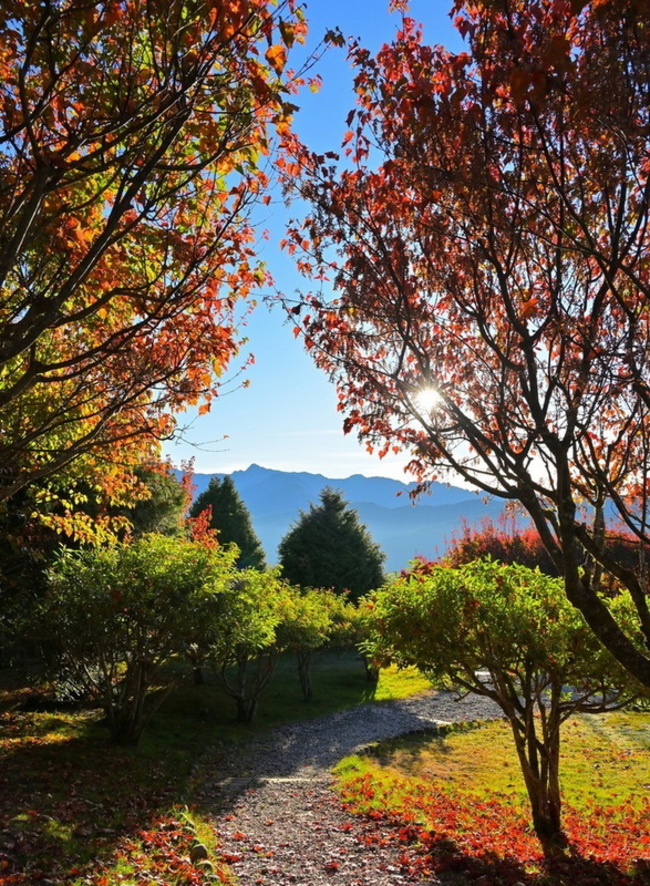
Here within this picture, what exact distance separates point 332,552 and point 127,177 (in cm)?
3421

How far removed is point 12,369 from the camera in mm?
7438

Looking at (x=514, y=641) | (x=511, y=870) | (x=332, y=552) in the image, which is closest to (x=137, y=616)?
(x=514, y=641)

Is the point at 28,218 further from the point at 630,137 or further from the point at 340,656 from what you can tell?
the point at 340,656

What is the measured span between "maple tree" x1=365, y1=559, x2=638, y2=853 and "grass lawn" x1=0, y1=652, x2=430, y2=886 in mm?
3918

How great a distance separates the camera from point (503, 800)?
1083 cm

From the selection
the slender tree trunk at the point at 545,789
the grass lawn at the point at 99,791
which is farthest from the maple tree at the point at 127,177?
the slender tree trunk at the point at 545,789

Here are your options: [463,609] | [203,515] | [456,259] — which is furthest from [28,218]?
[203,515]

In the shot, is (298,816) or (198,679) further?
(198,679)

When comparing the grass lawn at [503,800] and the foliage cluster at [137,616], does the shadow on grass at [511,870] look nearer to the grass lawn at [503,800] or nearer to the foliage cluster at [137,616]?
the grass lawn at [503,800]

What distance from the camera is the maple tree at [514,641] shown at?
8.09 metres

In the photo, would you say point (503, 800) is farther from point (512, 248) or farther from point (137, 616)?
point (512, 248)

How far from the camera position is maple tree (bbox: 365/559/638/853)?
809cm

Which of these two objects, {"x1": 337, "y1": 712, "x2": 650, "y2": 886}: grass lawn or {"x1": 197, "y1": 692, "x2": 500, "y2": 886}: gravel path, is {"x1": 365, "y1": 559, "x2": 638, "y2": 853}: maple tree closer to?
{"x1": 337, "y1": 712, "x2": 650, "y2": 886}: grass lawn

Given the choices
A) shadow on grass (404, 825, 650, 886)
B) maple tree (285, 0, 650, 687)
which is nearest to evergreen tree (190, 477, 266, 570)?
shadow on grass (404, 825, 650, 886)
